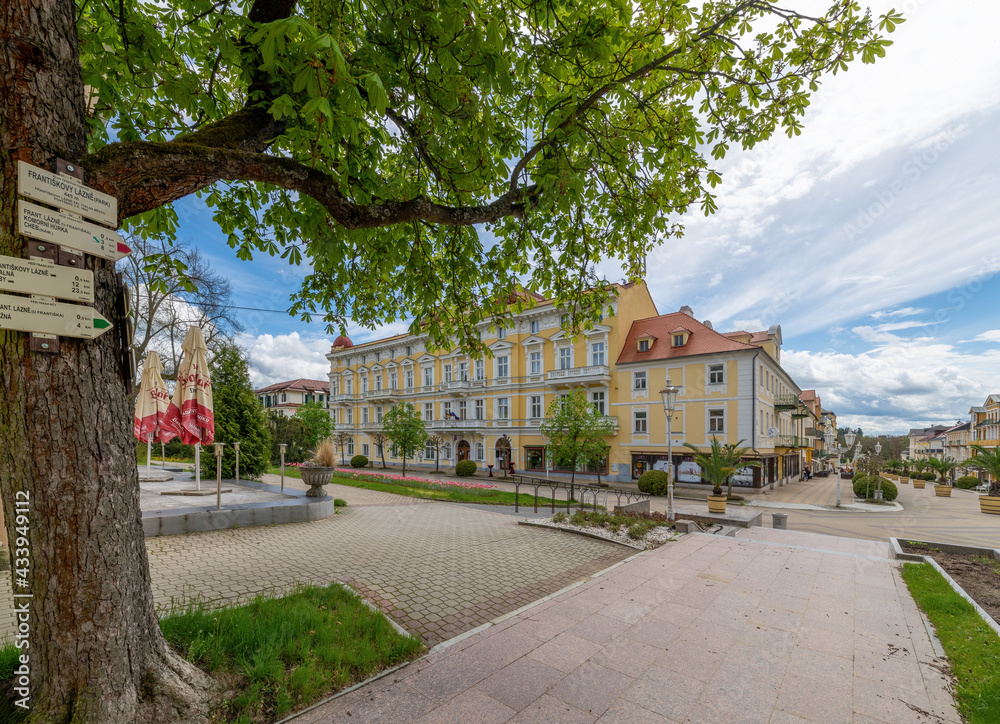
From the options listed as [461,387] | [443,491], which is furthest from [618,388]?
[443,491]

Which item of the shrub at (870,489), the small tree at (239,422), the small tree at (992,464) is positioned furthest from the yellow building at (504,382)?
the small tree at (992,464)

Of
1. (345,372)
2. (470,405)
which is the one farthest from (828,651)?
(345,372)

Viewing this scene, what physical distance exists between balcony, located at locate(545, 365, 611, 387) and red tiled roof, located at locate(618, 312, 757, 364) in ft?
4.48

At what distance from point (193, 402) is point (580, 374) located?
2377 cm

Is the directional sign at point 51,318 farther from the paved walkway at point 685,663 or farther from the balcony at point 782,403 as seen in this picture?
the balcony at point 782,403

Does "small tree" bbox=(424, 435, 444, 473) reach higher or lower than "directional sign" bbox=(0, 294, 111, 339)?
lower

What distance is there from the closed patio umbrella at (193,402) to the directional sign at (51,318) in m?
6.77

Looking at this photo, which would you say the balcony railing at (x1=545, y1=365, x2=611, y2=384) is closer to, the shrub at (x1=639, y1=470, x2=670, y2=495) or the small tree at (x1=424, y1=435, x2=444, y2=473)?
the shrub at (x1=639, y1=470, x2=670, y2=495)

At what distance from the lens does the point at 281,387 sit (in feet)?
239

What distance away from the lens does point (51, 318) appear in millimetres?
2463

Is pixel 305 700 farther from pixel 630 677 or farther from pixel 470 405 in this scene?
pixel 470 405

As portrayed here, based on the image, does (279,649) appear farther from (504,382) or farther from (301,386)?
(301,386)

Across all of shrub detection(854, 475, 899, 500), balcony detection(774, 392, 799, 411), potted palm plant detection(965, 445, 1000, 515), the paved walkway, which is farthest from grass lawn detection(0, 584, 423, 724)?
balcony detection(774, 392, 799, 411)

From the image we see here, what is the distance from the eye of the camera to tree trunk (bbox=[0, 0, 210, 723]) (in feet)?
7.98
